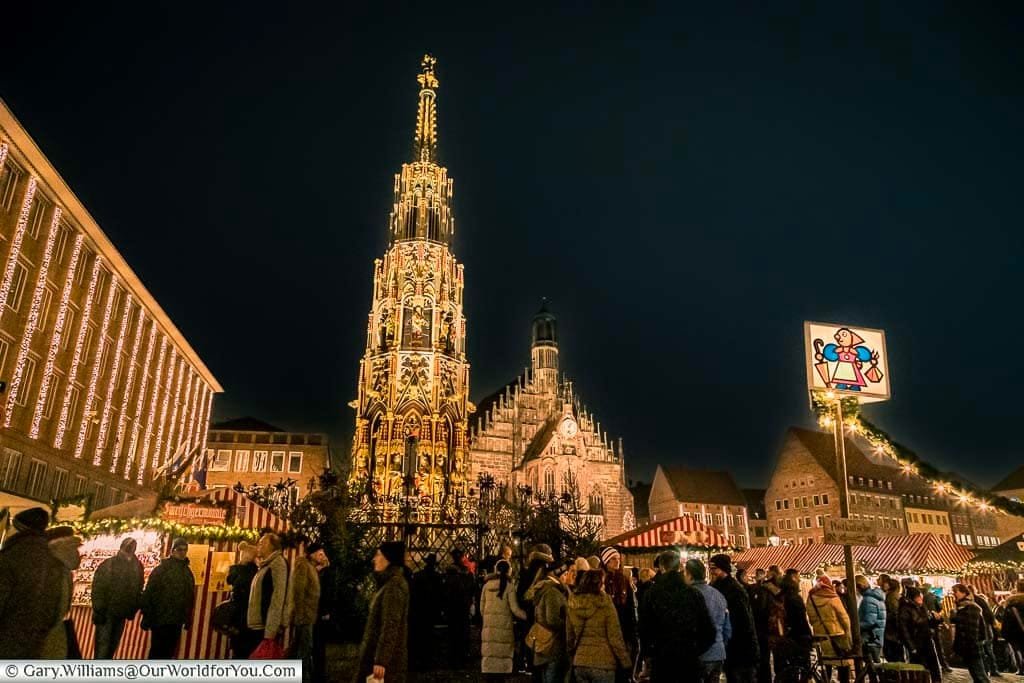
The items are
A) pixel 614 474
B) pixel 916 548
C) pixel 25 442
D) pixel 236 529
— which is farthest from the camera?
pixel 614 474

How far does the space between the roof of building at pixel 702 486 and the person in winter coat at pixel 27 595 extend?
69.0 meters

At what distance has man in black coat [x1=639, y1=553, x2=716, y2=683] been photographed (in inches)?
234

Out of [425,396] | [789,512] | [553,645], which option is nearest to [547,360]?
[425,396]

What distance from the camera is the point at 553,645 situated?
706cm

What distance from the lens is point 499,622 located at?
8.29 meters

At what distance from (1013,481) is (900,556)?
58244 mm

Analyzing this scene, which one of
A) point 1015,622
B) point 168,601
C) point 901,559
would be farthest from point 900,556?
point 168,601

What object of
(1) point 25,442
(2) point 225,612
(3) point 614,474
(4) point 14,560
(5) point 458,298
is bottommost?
(2) point 225,612

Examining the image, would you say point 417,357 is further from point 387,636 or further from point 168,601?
point 387,636

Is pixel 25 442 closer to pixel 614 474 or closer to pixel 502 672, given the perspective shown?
pixel 502 672

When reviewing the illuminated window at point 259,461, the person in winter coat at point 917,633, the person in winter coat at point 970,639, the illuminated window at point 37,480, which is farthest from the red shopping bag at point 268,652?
the illuminated window at point 259,461

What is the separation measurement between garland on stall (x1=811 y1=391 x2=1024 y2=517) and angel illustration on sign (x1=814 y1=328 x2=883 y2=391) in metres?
0.69

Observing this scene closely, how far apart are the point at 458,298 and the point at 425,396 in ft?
29.1

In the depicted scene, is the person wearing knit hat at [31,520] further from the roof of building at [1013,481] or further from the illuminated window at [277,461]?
the roof of building at [1013,481]
